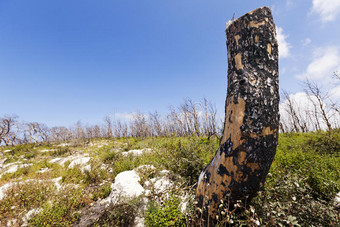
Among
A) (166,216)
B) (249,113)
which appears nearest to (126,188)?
(166,216)

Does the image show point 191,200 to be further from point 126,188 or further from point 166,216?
point 126,188

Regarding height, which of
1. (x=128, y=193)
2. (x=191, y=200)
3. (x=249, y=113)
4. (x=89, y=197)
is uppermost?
(x=249, y=113)

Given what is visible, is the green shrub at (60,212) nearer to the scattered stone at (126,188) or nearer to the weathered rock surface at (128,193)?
the weathered rock surface at (128,193)

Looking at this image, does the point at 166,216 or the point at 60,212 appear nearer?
the point at 166,216

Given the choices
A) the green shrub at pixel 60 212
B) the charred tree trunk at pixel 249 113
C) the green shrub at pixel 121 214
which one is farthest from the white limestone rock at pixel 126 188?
the charred tree trunk at pixel 249 113

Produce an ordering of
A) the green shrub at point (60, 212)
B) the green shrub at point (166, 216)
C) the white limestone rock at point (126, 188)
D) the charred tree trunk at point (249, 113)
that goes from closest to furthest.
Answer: the charred tree trunk at point (249, 113) → the green shrub at point (166, 216) → the green shrub at point (60, 212) → the white limestone rock at point (126, 188)

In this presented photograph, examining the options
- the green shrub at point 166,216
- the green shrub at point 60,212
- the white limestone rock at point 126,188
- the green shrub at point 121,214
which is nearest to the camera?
the green shrub at point 166,216

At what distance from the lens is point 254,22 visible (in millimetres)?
1646

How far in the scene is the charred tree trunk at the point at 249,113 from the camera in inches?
60.1

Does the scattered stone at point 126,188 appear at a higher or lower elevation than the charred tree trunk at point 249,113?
lower

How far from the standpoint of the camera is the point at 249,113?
1533mm

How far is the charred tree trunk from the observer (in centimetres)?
153

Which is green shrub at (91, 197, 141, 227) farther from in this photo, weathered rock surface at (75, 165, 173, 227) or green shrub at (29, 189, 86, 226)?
green shrub at (29, 189, 86, 226)

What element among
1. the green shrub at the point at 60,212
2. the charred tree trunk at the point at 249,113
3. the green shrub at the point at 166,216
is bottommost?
the green shrub at the point at 60,212
